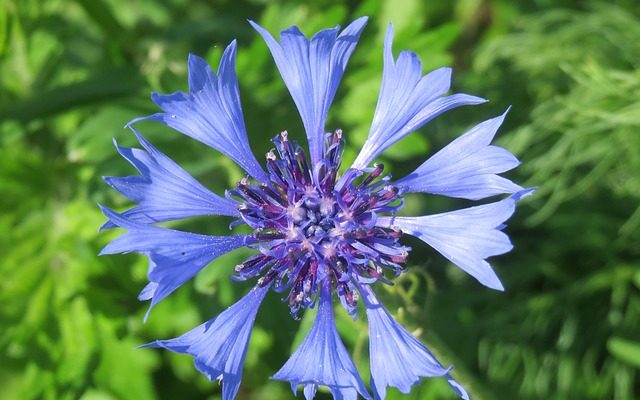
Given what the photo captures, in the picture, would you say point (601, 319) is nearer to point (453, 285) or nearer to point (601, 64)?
point (453, 285)

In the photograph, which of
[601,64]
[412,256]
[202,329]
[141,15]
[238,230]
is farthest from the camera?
[141,15]

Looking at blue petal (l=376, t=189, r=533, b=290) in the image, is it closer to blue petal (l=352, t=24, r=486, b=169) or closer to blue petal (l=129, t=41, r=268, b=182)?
blue petal (l=352, t=24, r=486, b=169)

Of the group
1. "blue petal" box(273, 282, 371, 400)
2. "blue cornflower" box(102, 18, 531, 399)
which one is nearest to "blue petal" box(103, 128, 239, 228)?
"blue cornflower" box(102, 18, 531, 399)

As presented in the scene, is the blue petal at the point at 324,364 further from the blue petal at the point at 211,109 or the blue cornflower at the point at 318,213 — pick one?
the blue petal at the point at 211,109

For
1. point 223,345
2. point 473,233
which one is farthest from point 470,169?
point 223,345

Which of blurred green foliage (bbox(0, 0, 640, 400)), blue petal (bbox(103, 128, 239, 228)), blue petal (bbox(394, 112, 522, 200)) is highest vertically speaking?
blue petal (bbox(103, 128, 239, 228))

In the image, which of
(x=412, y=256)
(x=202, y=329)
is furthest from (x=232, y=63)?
(x=412, y=256)

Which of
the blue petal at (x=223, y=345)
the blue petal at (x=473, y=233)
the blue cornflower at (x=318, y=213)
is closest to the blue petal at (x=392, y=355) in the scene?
the blue cornflower at (x=318, y=213)
